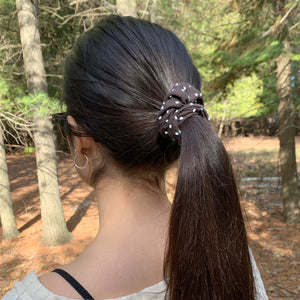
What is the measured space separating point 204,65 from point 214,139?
5.17 meters

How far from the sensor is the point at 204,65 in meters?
5.72

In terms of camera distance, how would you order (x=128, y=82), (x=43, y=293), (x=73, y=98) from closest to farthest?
1. (x=43, y=293)
2. (x=128, y=82)
3. (x=73, y=98)

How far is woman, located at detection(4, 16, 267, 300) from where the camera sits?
33.7 inches

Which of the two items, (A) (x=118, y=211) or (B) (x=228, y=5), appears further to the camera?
(B) (x=228, y=5)

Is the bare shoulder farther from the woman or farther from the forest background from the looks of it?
the forest background

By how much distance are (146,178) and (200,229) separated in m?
0.28

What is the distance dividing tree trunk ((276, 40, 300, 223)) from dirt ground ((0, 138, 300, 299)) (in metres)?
0.47

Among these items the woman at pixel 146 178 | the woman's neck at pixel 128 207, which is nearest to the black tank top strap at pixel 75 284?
the woman at pixel 146 178

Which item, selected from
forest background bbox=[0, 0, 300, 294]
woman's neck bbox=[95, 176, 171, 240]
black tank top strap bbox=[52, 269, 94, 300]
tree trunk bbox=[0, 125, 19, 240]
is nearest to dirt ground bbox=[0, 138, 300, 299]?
tree trunk bbox=[0, 125, 19, 240]

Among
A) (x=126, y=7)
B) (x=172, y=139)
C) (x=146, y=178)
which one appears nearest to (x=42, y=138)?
(x=126, y=7)

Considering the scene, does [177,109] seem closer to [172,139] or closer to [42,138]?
[172,139]

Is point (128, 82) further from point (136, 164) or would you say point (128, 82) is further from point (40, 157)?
point (40, 157)

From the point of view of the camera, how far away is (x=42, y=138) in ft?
18.2

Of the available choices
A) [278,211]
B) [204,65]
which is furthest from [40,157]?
[278,211]
